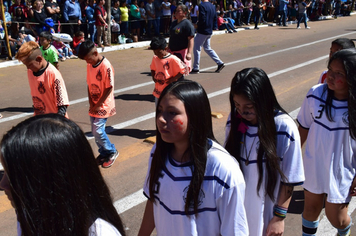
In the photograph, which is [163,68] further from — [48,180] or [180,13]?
[48,180]

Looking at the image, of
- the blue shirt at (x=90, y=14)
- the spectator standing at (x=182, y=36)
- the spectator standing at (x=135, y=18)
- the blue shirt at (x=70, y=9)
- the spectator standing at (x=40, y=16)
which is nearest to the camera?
the spectator standing at (x=182, y=36)

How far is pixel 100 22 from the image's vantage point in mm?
15383

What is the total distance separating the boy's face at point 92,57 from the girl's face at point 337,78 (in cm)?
326

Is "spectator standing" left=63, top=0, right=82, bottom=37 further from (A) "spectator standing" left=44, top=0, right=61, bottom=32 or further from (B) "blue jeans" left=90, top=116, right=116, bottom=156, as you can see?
(B) "blue jeans" left=90, top=116, right=116, bottom=156

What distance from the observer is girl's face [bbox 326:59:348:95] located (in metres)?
3.01

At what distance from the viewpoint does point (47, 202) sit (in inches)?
59.6

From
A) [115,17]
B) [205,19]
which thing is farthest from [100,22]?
[205,19]

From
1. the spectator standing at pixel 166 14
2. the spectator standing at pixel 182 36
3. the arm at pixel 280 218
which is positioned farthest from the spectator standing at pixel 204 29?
the arm at pixel 280 218

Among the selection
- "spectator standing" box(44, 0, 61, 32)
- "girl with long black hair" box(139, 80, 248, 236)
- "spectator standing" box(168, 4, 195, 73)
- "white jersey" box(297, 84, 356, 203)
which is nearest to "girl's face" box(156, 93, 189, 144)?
"girl with long black hair" box(139, 80, 248, 236)

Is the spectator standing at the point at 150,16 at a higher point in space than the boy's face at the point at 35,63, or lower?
lower

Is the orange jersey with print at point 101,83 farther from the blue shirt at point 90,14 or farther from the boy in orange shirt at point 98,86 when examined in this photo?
the blue shirt at point 90,14

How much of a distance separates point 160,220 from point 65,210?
0.87m

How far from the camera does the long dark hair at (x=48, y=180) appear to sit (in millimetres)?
1509

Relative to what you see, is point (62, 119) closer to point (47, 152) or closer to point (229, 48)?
point (47, 152)
